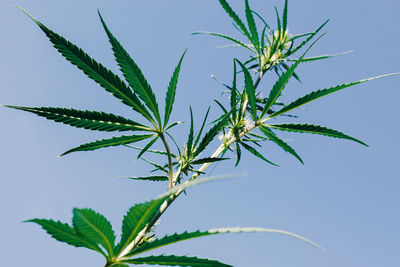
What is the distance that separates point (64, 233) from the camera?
2.32 ft

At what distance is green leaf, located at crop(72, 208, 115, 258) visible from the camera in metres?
0.65

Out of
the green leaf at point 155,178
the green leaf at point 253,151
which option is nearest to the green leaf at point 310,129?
the green leaf at point 253,151

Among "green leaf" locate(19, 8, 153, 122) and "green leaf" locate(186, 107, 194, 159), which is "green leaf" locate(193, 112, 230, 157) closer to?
"green leaf" locate(186, 107, 194, 159)

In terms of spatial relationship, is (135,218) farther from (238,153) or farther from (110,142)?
(238,153)

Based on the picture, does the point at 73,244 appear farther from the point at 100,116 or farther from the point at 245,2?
the point at 245,2

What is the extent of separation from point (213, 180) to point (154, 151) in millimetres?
947

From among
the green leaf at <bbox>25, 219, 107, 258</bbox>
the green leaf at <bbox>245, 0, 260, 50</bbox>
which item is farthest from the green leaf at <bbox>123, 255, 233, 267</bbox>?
the green leaf at <bbox>245, 0, 260, 50</bbox>

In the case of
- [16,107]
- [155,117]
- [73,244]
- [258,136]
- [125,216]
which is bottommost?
[73,244]

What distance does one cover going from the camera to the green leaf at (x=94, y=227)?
0.65 metres

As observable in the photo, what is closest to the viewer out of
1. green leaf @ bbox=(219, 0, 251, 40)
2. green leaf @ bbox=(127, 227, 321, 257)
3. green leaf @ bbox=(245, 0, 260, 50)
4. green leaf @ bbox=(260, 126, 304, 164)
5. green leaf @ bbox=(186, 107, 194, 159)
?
green leaf @ bbox=(127, 227, 321, 257)

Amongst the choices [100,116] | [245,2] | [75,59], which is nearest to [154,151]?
[100,116]

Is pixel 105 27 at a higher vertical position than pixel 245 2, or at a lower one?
lower

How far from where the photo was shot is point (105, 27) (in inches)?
36.8

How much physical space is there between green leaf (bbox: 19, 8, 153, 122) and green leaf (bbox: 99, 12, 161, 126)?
1.1 inches
